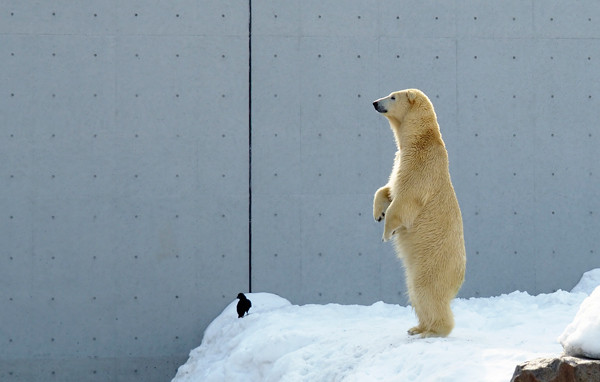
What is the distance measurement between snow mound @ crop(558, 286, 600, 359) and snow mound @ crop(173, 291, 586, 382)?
0.33 meters

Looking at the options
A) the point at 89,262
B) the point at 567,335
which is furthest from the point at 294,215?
the point at 567,335

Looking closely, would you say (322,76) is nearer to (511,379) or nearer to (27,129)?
(27,129)

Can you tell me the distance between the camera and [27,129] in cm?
855

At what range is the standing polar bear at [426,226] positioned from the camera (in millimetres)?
4812

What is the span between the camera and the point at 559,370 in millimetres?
3109

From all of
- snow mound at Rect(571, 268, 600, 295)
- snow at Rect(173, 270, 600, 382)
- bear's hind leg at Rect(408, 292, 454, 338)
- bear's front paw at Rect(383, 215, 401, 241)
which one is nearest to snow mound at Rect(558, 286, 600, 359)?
snow at Rect(173, 270, 600, 382)

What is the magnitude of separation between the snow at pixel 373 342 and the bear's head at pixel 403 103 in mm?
1351

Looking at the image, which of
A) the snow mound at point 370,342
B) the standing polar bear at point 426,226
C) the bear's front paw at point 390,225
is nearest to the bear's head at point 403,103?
the standing polar bear at point 426,226

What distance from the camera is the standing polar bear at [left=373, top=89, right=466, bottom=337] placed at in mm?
4812

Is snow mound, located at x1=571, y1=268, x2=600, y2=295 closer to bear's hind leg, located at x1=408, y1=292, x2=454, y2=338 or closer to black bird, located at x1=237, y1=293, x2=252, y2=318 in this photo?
black bird, located at x1=237, y1=293, x2=252, y2=318

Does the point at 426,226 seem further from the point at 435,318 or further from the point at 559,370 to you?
the point at 559,370

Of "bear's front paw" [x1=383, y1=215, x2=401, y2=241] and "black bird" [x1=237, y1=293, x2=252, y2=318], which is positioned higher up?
"bear's front paw" [x1=383, y1=215, x2=401, y2=241]

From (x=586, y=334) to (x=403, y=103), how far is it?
2.34m

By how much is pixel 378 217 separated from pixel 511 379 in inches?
80.4
